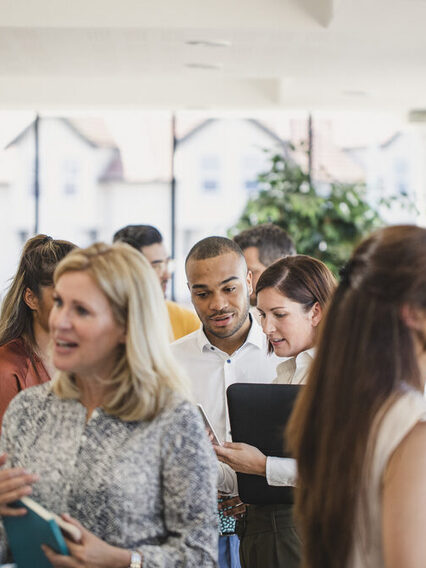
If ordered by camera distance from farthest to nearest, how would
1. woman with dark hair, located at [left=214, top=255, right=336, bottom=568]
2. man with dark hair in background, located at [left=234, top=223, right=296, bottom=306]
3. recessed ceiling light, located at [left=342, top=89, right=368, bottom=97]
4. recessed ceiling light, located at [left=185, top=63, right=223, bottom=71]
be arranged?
1. recessed ceiling light, located at [left=342, top=89, right=368, bottom=97]
2. recessed ceiling light, located at [left=185, top=63, right=223, bottom=71]
3. man with dark hair in background, located at [left=234, top=223, right=296, bottom=306]
4. woman with dark hair, located at [left=214, top=255, right=336, bottom=568]

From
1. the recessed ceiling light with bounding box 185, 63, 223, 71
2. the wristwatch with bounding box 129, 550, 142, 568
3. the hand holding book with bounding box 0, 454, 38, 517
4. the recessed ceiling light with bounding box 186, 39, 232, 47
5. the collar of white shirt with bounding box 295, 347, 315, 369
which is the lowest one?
the wristwatch with bounding box 129, 550, 142, 568

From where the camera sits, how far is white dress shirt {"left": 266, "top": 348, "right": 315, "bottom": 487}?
213 cm

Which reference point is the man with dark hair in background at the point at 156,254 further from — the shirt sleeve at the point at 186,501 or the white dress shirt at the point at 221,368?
the shirt sleeve at the point at 186,501

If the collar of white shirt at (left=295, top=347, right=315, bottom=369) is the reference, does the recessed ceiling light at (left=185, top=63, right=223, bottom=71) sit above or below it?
above

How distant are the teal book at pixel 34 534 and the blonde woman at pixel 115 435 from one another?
0.03 meters

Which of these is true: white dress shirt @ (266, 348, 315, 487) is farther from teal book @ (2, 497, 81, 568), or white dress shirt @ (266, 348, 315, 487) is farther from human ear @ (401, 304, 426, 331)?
human ear @ (401, 304, 426, 331)

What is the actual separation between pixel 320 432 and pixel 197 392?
1.47 metres

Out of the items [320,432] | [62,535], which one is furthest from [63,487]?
[320,432]

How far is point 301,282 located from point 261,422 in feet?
1.75

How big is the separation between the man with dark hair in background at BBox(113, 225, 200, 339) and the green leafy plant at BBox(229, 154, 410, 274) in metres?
3.07

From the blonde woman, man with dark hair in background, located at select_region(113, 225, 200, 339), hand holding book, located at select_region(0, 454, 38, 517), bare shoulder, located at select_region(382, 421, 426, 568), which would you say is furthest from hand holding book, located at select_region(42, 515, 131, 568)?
man with dark hair in background, located at select_region(113, 225, 200, 339)

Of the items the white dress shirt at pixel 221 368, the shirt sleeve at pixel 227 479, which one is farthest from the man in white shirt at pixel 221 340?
the shirt sleeve at pixel 227 479

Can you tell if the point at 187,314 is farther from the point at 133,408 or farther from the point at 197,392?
the point at 133,408

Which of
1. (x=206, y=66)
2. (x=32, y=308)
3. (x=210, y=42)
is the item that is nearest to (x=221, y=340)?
(x=32, y=308)
